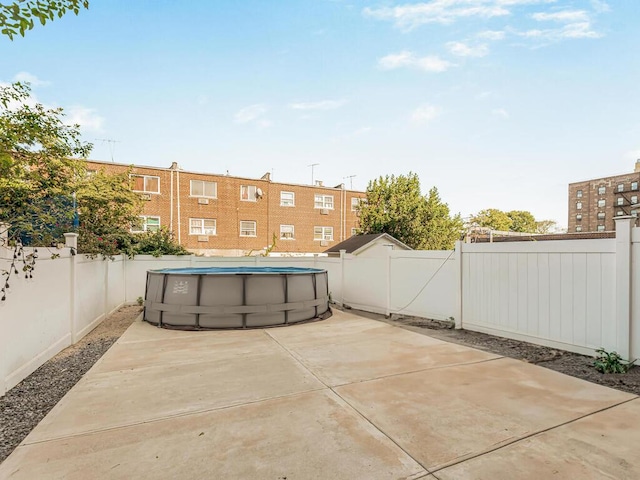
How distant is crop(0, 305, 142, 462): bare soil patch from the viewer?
313cm

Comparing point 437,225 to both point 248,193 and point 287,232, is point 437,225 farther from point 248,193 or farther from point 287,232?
point 248,193

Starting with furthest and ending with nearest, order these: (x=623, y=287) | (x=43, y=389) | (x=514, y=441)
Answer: (x=623, y=287) < (x=43, y=389) < (x=514, y=441)

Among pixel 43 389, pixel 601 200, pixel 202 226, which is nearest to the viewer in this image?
pixel 43 389

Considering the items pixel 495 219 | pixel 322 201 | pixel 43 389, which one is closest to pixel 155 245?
pixel 43 389

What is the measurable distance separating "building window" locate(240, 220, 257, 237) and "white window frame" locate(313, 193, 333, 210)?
6026 millimetres

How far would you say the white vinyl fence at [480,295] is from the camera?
4.71 meters

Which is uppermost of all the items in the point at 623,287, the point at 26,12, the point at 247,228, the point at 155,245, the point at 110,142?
the point at 110,142

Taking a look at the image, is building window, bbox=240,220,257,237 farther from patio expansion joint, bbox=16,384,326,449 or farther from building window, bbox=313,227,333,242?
patio expansion joint, bbox=16,384,326,449

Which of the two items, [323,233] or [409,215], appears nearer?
[409,215]

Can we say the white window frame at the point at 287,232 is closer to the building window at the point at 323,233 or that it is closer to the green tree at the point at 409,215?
the building window at the point at 323,233

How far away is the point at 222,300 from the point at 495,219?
253ft

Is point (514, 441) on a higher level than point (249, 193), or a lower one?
lower

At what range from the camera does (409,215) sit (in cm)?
2312

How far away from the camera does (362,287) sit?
10484mm
